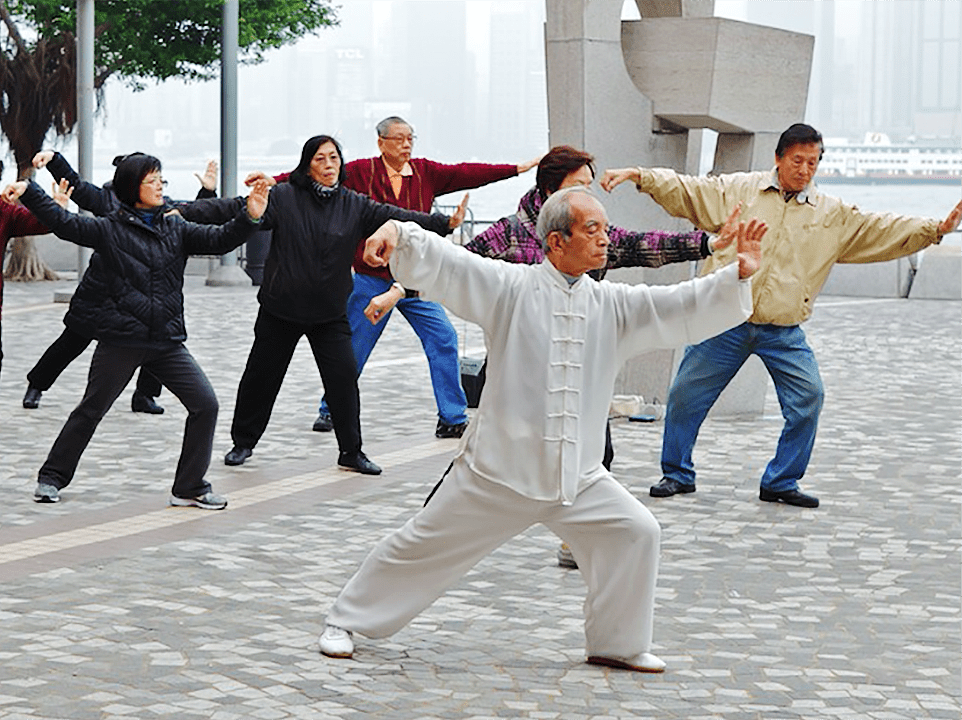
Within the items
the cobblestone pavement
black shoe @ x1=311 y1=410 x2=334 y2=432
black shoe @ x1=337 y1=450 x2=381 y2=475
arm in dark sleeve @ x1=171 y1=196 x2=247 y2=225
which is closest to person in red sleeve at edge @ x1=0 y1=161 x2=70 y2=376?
arm in dark sleeve @ x1=171 y1=196 x2=247 y2=225

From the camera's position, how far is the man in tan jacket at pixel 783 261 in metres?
8.49

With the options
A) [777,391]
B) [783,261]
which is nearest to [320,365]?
[777,391]

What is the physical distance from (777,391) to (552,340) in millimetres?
3436

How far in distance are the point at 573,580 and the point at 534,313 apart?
5.75 ft

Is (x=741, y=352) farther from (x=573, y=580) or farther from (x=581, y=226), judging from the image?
(x=581, y=226)

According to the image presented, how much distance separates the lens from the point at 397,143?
33.9ft

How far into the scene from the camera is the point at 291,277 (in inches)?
364

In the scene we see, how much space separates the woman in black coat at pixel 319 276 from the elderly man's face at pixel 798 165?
5.87 feet

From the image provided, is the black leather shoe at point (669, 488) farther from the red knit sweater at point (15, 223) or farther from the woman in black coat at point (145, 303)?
the red knit sweater at point (15, 223)

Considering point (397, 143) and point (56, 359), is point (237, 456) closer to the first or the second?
point (397, 143)

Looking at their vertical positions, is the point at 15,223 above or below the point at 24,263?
above

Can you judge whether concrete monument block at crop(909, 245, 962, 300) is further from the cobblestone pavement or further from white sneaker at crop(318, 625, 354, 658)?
white sneaker at crop(318, 625, 354, 658)

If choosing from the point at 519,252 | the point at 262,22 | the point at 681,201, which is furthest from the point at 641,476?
the point at 262,22

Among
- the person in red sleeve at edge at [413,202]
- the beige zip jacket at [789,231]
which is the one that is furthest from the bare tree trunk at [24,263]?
the beige zip jacket at [789,231]
